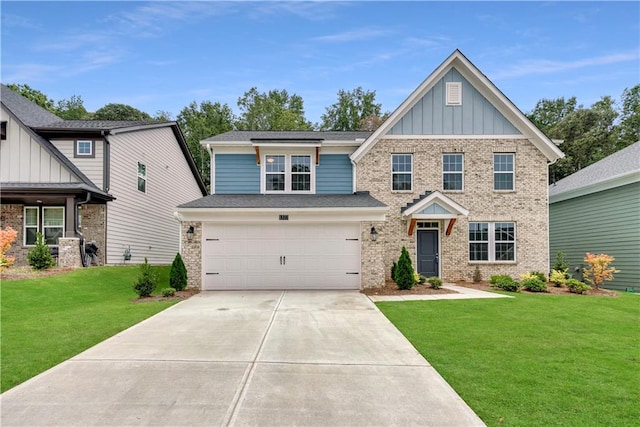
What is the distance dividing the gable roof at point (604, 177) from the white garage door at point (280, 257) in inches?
417

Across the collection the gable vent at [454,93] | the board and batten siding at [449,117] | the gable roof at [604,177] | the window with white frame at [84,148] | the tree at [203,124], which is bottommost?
the gable roof at [604,177]

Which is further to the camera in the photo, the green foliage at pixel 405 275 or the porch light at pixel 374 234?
the porch light at pixel 374 234

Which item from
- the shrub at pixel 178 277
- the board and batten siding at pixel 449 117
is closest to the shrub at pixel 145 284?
the shrub at pixel 178 277

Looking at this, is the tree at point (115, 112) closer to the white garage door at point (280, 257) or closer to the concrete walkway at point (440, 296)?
the white garage door at point (280, 257)

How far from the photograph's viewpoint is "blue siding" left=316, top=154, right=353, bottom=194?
15.0m

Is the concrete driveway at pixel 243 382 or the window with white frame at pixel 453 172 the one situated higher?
the window with white frame at pixel 453 172

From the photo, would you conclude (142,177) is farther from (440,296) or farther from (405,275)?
(440,296)

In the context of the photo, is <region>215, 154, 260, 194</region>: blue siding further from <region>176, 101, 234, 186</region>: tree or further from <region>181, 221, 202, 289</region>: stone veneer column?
<region>176, 101, 234, 186</region>: tree

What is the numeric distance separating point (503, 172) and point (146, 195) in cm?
1659

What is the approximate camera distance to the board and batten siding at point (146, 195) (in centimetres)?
1580

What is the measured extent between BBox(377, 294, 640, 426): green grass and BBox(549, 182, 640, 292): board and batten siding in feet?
19.1

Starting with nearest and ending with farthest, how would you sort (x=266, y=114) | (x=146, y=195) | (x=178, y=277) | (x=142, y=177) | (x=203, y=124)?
(x=178, y=277), (x=142, y=177), (x=146, y=195), (x=203, y=124), (x=266, y=114)

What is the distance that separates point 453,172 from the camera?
15.0 m

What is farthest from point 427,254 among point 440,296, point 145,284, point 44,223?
point 44,223
